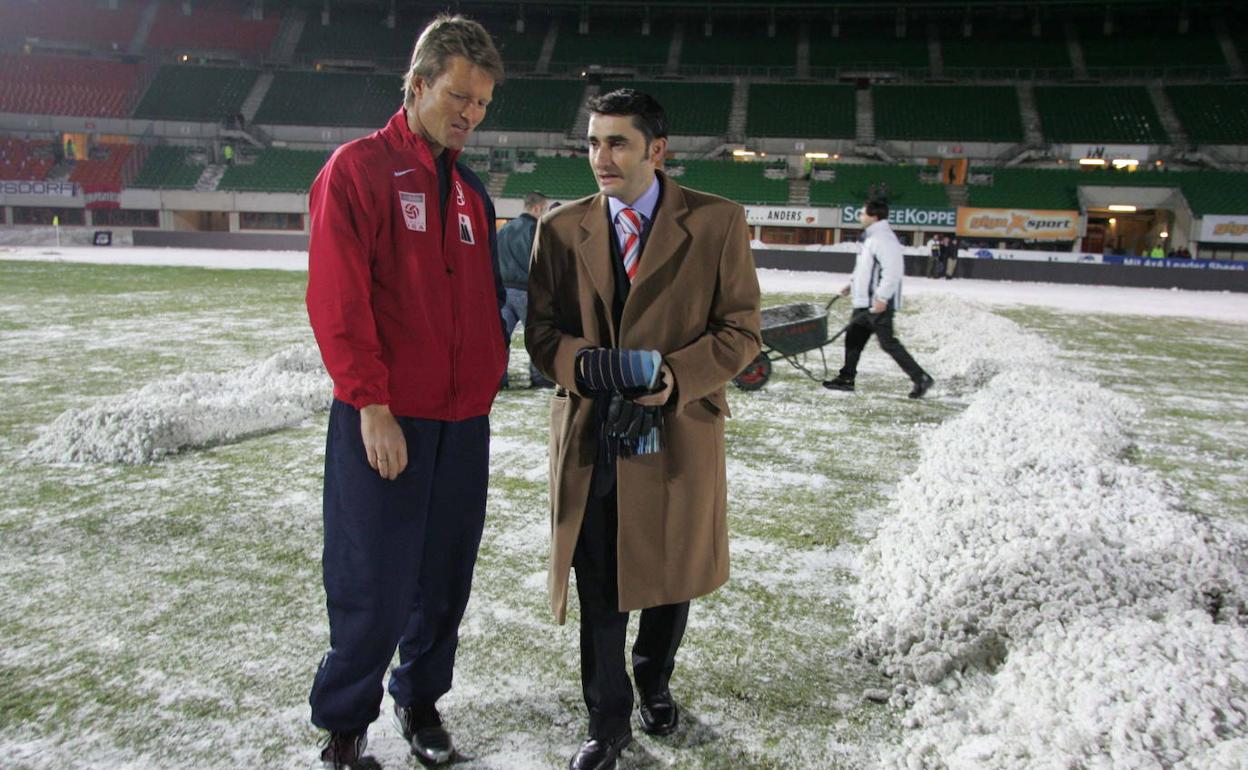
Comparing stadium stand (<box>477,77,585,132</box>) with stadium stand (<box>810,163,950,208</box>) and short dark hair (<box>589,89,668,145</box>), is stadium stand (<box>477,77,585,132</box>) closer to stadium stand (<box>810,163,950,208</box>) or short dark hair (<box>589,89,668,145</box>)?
stadium stand (<box>810,163,950,208</box>)

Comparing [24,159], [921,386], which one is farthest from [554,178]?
[921,386]

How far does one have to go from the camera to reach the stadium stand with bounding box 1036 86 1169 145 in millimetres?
36969

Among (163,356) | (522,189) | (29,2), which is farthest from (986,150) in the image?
(29,2)

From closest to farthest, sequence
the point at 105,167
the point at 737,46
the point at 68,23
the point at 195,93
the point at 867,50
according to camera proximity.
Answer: the point at 105,167 < the point at 195,93 < the point at 867,50 < the point at 68,23 < the point at 737,46

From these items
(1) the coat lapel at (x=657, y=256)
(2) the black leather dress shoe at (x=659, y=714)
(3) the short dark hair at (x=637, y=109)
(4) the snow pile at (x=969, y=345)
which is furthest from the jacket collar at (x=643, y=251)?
(4) the snow pile at (x=969, y=345)

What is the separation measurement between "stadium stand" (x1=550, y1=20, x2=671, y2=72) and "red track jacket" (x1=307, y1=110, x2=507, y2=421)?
47.6 metres

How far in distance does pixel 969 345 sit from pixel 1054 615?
836 centimetres

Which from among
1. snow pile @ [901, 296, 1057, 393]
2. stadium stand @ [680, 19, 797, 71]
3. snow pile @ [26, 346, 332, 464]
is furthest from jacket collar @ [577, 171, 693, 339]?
stadium stand @ [680, 19, 797, 71]

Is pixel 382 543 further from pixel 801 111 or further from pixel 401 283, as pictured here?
pixel 801 111

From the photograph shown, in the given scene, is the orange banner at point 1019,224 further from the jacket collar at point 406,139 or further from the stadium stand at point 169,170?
the stadium stand at point 169,170

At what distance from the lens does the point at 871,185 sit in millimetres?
37094

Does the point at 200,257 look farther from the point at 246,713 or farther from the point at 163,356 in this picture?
the point at 246,713

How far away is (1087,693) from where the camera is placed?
2.25m

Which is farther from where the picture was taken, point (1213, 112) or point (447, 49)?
point (1213, 112)
